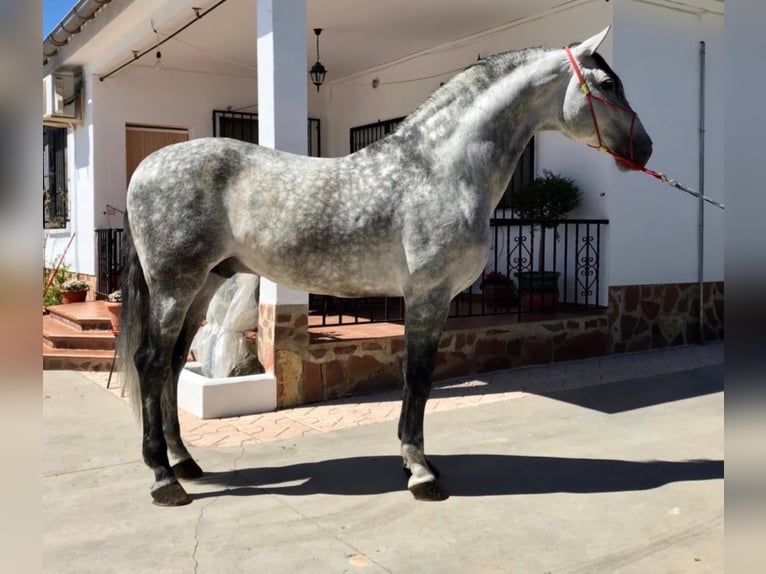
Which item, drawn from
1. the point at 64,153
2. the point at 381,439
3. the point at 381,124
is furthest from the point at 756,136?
the point at 64,153

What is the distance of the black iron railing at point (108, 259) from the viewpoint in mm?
8758

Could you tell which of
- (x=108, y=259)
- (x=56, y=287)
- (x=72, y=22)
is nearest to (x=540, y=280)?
(x=108, y=259)

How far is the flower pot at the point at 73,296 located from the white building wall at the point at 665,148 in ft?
22.8

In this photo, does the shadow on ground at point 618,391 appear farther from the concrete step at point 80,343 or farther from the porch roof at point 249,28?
the porch roof at point 249,28

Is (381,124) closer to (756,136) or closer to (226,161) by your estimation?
(226,161)

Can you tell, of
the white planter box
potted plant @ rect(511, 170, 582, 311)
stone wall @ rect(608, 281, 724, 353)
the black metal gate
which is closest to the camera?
the white planter box

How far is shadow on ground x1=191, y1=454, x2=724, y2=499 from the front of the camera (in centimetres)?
342

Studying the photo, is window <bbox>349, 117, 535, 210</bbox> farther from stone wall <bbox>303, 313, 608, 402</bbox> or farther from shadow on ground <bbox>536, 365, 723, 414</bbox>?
shadow on ground <bbox>536, 365, 723, 414</bbox>

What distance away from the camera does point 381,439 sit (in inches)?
170

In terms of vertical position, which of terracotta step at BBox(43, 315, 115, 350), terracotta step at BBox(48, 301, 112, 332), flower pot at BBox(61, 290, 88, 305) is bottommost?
terracotta step at BBox(43, 315, 115, 350)

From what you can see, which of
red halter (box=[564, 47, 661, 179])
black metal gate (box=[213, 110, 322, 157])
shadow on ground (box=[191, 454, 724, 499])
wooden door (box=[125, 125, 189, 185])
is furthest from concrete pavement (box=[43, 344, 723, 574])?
black metal gate (box=[213, 110, 322, 157])

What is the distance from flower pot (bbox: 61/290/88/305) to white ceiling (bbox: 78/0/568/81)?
310 cm

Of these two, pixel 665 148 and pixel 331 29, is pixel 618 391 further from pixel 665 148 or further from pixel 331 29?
pixel 331 29

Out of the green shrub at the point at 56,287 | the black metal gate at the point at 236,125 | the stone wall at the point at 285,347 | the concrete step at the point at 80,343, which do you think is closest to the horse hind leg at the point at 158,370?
the stone wall at the point at 285,347
